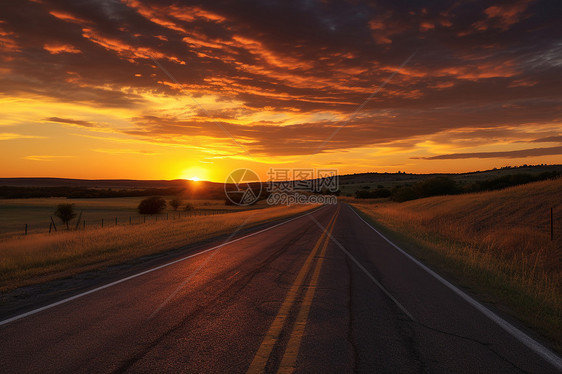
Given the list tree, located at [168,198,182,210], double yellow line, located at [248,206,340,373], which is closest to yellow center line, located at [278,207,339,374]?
double yellow line, located at [248,206,340,373]

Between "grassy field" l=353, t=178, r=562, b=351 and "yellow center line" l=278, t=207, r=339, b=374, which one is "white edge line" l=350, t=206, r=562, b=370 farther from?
"yellow center line" l=278, t=207, r=339, b=374

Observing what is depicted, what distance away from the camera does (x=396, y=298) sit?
686 cm

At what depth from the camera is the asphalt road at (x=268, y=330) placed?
13.3 feet

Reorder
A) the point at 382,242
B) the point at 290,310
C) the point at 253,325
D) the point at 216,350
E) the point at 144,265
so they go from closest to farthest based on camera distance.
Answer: the point at 216,350 < the point at 253,325 < the point at 290,310 < the point at 144,265 < the point at 382,242

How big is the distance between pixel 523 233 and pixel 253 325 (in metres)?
15.8

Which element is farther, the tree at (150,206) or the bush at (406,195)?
the tree at (150,206)

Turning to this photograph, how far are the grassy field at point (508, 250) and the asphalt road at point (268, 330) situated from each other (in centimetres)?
94

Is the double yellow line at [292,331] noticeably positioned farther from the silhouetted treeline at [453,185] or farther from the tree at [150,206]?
the tree at [150,206]

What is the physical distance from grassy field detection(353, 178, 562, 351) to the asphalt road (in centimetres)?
94

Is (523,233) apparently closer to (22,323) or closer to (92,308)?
(92,308)

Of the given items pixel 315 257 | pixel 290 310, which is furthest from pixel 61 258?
pixel 290 310

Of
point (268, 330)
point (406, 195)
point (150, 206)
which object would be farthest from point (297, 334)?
point (406, 195)

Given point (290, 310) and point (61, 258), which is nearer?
point (290, 310)

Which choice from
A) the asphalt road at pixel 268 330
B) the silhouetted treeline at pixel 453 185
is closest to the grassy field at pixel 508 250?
the asphalt road at pixel 268 330
